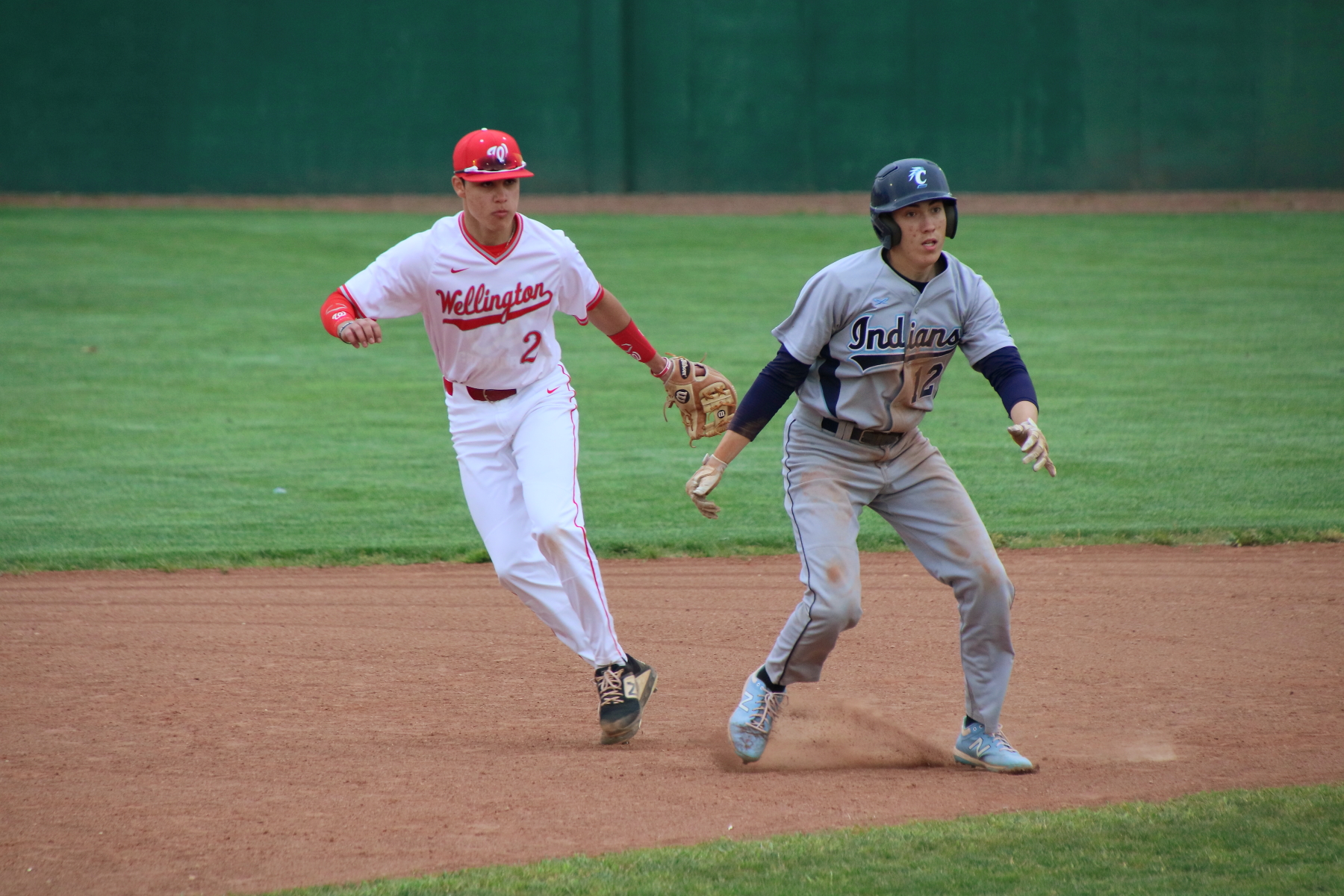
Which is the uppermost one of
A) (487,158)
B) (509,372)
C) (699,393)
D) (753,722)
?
(487,158)

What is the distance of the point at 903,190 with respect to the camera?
4.14 m

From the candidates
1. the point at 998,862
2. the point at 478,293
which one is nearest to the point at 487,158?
the point at 478,293

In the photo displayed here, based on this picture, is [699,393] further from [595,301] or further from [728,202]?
[728,202]

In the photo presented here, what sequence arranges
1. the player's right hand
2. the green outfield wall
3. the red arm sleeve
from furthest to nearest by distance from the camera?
1. the green outfield wall
2. the red arm sleeve
3. the player's right hand

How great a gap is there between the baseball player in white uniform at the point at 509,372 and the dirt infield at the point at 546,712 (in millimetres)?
470

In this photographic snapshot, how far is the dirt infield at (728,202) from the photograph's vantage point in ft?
79.2

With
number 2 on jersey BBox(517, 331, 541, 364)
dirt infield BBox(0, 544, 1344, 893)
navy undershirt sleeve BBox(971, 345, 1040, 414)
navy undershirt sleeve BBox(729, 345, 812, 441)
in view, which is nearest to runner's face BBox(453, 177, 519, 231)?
number 2 on jersey BBox(517, 331, 541, 364)

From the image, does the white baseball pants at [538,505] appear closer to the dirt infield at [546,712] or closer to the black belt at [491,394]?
the black belt at [491,394]

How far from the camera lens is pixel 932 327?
4270mm

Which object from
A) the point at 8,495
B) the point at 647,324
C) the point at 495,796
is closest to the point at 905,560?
the point at 495,796

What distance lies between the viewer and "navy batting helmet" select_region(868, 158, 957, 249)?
13.6ft

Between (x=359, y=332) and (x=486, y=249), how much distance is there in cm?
57

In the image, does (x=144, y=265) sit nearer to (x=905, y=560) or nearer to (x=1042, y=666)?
(x=905, y=560)

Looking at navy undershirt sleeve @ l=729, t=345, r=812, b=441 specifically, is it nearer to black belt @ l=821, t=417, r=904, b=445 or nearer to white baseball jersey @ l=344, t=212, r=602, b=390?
black belt @ l=821, t=417, r=904, b=445
